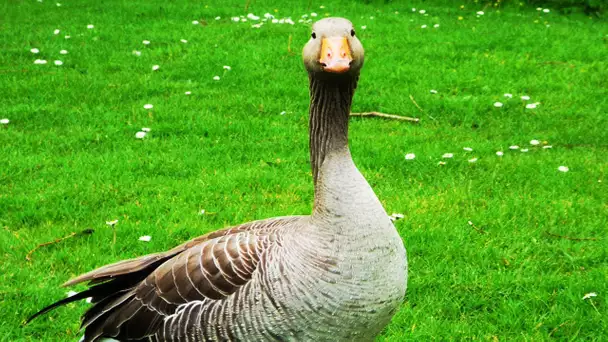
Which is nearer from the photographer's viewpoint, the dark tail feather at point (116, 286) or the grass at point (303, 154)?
the dark tail feather at point (116, 286)

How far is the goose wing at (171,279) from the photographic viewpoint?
3.00m

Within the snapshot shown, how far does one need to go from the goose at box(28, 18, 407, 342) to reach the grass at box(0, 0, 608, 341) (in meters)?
1.08

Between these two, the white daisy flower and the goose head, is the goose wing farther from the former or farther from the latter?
the white daisy flower

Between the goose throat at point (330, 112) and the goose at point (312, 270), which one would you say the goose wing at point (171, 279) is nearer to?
the goose at point (312, 270)

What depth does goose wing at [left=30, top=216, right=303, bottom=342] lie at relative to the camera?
3.00 meters

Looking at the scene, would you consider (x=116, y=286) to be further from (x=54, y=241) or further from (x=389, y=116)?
(x=389, y=116)

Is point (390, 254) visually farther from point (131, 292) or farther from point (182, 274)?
point (131, 292)

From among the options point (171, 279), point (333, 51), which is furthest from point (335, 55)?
point (171, 279)

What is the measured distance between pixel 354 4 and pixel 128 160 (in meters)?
6.59

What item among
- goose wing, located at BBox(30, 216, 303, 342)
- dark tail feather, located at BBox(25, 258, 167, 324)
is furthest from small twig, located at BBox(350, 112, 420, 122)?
dark tail feather, located at BBox(25, 258, 167, 324)

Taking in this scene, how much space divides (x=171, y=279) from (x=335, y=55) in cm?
124

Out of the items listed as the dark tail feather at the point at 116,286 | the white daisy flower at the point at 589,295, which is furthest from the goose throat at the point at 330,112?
the white daisy flower at the point at 589,295

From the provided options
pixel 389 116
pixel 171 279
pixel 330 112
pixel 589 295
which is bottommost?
pixel 389 116

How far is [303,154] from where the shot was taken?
6227mm
